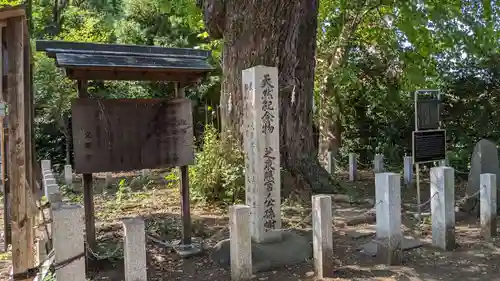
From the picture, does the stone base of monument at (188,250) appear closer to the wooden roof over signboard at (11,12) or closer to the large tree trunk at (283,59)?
the large tree trunk at (283,59)

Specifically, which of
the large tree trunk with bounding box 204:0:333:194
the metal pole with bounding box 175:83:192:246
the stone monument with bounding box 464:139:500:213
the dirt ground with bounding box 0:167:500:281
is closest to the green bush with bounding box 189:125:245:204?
the dirt ground with bounding box 0:167:500:281

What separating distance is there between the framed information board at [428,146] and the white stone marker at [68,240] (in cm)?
521

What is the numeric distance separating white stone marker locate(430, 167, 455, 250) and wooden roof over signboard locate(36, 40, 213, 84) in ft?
10.8

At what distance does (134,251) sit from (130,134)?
2033mm

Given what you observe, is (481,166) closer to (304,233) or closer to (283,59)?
(304,233)

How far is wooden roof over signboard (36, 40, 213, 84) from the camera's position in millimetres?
4680

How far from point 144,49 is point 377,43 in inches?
416

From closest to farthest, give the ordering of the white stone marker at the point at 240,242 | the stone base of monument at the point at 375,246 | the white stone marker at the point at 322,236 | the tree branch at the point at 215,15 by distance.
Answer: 1. the white stone marker at the point at 240,242
2. the white stone marker at the point at 322,236
3. the stone base of monument at the point at 375,246
4. the tree branch at the point at 215,15

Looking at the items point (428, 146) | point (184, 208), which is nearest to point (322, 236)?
point (184, 208)

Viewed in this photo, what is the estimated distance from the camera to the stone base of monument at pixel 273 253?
487 centimetres

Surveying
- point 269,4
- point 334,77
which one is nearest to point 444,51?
point 334,77

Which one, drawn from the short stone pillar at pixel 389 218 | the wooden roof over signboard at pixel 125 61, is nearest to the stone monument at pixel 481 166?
the short stone pillar at pixel 389 218

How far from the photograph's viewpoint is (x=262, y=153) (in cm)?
510

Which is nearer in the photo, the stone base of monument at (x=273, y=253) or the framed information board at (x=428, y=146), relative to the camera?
the stone base of monument at (x=273, y=253)
